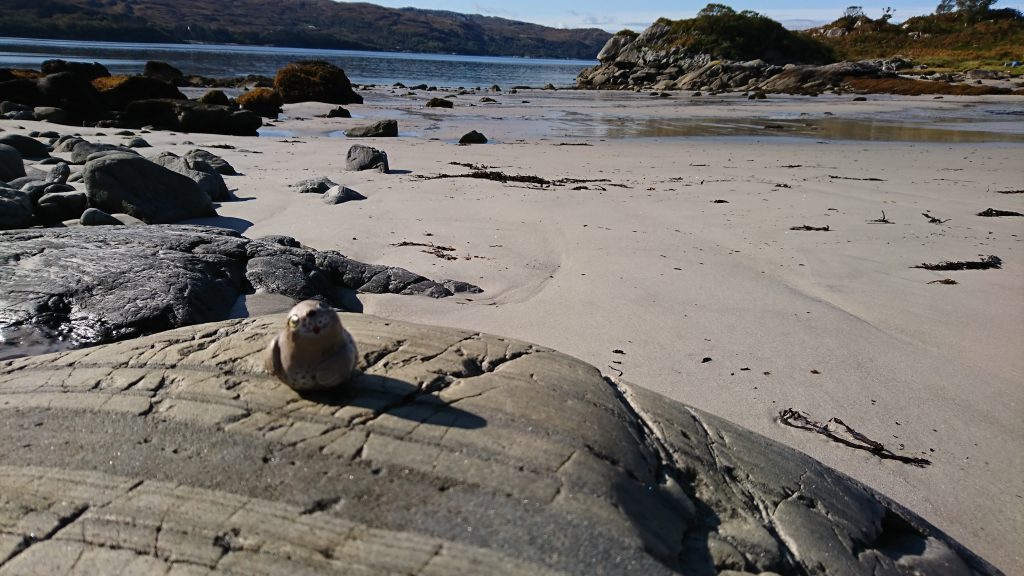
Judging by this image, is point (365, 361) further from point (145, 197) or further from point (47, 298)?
point (145, 197)

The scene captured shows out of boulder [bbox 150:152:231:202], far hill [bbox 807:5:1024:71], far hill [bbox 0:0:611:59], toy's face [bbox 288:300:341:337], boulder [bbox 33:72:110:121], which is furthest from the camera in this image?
far hill [bbox 0:0:611:59]

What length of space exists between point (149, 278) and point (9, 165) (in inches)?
203

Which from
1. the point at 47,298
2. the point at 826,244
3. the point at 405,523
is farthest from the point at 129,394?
the point at 826,244

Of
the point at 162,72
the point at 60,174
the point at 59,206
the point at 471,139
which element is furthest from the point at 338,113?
the point at 59,206

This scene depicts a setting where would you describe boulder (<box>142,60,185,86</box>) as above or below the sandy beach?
above

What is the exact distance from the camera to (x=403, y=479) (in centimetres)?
179

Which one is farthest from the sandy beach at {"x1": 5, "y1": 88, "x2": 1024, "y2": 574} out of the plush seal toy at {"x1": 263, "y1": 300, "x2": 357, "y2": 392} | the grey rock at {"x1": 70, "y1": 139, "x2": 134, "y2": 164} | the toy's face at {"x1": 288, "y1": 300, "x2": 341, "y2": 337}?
the toy's face at {"x1": 288, "y1": 300, "x2": 341, "y2": 337}

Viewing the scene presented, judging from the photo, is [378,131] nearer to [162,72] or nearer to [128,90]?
[128,90]

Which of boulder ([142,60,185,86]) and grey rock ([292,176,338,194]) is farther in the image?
boulder ([142,60,185,86])

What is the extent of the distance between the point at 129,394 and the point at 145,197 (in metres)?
4.41

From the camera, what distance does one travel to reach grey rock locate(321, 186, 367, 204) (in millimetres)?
6934

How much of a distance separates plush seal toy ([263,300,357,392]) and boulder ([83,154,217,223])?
453 cm

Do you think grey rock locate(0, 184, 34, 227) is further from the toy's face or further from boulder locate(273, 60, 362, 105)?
boulder locate(273, 60, 362, 105)

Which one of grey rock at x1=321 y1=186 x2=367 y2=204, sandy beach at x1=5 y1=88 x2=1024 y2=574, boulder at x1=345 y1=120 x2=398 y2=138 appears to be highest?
boulder at x1=345 y1=120 x2=398 y2=138
